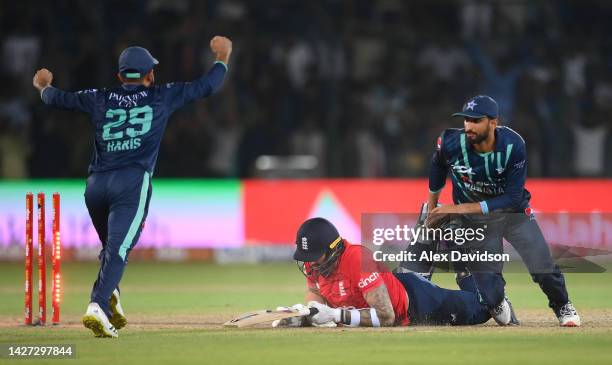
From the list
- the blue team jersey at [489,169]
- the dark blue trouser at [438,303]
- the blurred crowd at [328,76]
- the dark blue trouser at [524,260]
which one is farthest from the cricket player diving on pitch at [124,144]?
the blurred crowd at [328,76]

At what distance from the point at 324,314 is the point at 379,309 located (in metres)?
0.44

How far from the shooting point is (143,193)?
9672mm

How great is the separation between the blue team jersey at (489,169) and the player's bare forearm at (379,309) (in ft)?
3.63

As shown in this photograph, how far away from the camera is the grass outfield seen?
8375mm

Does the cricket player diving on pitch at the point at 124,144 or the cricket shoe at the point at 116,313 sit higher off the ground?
the cricket player diving on pitch at the point at 124,144

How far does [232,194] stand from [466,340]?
9.79 m

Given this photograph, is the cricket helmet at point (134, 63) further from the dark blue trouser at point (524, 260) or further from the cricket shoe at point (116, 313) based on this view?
the dark blue trouser at point (524, 260)

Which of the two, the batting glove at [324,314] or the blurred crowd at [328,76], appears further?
the blurred crowd at [328,76]

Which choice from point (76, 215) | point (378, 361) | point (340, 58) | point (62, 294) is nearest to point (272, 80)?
point (340, 58)

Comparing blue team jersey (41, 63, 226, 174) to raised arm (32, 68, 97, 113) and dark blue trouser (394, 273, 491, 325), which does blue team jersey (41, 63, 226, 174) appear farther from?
dark blue trouser (394, 273, 491, 325)

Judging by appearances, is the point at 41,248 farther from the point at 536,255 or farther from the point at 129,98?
the point at 536,255

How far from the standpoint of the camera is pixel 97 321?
30.3 ft

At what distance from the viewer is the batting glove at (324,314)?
32.9ft

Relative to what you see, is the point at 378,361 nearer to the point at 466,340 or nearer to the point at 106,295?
the point at 466,340
